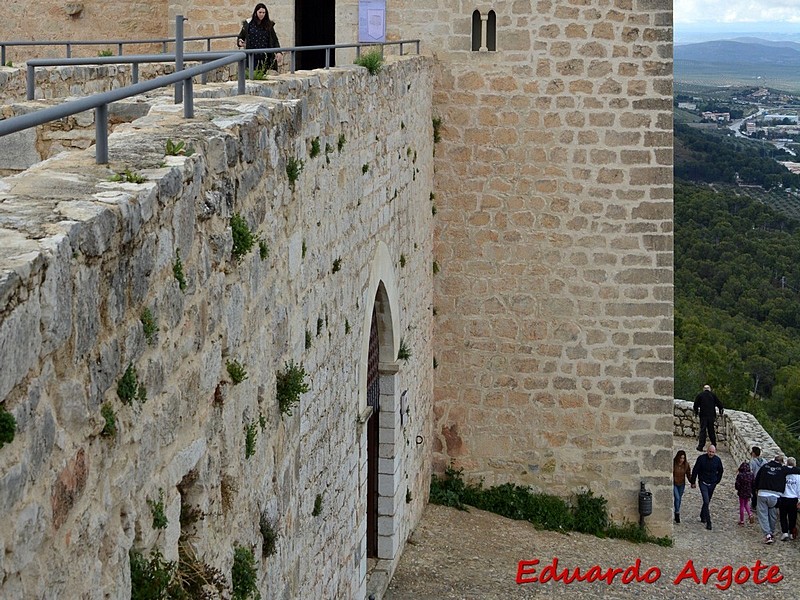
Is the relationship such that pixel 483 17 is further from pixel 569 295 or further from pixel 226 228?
pixel 226 228

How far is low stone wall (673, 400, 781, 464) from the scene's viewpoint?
16.9 m

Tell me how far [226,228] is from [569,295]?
7966mm

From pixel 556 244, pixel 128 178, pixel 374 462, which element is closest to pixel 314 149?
pixel 128 178

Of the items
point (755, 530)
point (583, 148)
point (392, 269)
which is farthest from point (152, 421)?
point (755, 530)

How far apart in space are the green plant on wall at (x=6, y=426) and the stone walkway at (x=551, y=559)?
24.1ft

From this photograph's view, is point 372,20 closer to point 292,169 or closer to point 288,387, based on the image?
point 292,169

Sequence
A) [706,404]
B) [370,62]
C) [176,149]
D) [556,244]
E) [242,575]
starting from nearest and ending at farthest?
[176,149]
[242,575]
[370,62]
[556,244]
[706,404]

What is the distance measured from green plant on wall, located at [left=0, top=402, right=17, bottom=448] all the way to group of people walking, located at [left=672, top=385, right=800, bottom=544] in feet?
38.8

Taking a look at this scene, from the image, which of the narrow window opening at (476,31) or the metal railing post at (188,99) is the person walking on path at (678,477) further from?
the metal railing post at (188,99)

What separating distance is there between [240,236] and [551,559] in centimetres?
723

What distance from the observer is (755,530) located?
14164mm

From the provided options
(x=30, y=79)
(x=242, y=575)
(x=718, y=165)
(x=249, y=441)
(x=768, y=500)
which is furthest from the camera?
(x=718, y=165)

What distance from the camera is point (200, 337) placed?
14.9ft

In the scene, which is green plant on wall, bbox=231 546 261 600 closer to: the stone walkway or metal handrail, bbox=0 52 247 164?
metal handrail, bbox=0 52 247 164
